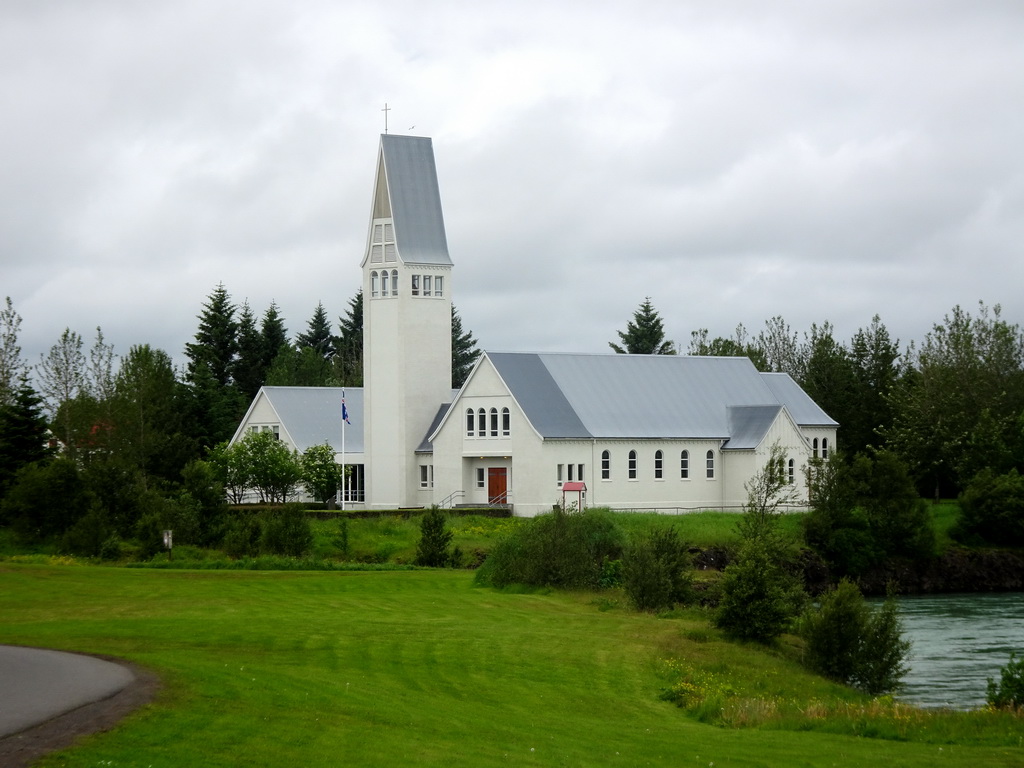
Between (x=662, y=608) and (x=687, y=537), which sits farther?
(x=687, y=537)

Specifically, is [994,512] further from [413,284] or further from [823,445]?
[413,284]

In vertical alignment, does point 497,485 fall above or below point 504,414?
below

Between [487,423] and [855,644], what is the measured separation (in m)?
38.5

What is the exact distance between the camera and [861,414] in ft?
284

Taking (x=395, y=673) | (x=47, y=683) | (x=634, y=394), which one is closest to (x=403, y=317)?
(x=634, y=394)

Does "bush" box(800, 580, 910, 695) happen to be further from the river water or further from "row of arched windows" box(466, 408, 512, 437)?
"row of arched windows" box(466, 408, 512, 437)

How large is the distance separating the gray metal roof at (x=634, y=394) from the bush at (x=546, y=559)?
23.0m

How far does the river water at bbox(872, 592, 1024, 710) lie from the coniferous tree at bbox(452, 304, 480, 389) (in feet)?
212

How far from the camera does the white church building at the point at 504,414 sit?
67.2 m

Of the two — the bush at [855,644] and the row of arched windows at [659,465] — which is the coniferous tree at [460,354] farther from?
the bush at [855,644]

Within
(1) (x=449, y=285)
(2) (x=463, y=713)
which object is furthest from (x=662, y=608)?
(1) (x=449, y=285)

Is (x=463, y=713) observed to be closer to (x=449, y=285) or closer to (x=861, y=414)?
(x=449, y=285)

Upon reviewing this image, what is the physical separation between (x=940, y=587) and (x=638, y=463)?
15.9m

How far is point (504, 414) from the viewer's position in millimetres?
67500
